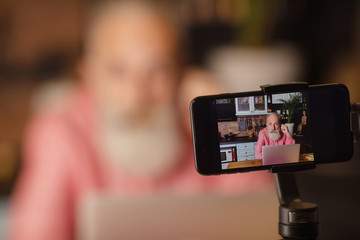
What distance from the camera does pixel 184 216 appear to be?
79 centimetres

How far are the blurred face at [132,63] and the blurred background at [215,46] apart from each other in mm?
82

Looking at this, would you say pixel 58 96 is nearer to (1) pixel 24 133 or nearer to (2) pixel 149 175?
(1) pixel 24 133

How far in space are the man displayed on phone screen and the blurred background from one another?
1628 mm

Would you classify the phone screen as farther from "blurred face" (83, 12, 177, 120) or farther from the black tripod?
"blurred face" (83, 12, 177, 120)

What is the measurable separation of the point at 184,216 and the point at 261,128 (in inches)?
10.5

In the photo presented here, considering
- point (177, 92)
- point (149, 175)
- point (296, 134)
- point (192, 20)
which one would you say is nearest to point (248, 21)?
point (192, 20)

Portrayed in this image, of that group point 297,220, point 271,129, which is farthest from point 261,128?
point 297,220

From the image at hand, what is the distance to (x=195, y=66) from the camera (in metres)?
2.23

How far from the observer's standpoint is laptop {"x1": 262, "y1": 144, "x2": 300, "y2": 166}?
59 centimetres

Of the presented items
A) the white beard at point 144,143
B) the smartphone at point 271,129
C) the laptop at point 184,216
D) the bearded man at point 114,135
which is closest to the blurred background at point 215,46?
the bearded man at point 114,135

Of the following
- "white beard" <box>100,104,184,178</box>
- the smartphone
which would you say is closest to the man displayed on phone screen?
the smartphone

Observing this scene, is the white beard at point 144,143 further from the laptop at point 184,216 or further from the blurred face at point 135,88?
the laptop at point 184,216

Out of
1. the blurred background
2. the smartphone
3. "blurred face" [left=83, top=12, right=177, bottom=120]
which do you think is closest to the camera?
the smartphone

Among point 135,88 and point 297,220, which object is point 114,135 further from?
point 297,220
